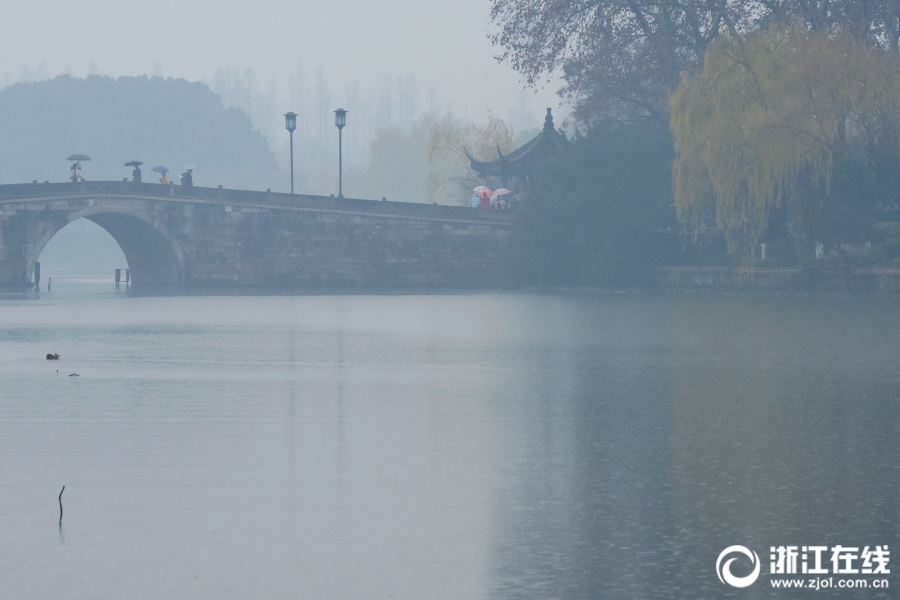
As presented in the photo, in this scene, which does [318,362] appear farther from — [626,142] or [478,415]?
[626,142]

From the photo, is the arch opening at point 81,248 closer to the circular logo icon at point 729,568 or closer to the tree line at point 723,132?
the tree line at point 723,132

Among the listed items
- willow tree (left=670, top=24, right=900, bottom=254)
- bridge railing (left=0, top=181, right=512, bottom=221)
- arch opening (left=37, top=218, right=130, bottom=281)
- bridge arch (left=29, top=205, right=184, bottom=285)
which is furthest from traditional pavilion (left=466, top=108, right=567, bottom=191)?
arch opening (left=37, top=218, right=130, bottom=281)

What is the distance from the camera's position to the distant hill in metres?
130

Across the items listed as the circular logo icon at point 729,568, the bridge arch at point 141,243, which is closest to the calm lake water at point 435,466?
the circular logo icon at point 729,568

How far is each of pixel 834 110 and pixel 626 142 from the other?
8.98 m

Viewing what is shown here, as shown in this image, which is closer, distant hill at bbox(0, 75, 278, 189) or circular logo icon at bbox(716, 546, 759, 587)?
circular logo icon at bbox(716, 546, 759, 587)

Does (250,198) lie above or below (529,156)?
below

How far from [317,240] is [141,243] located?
776 centimetres

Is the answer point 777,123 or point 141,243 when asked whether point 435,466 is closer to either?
point 777,123

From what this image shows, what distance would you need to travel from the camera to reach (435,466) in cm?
990

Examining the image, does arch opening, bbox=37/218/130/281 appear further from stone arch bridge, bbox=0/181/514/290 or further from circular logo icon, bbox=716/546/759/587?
circular logo icon, bbox=716/546/759/587

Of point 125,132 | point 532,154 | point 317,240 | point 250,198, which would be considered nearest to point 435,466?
point 250,198

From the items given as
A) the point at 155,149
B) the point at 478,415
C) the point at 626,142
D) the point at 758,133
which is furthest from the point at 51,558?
the point at 155,149

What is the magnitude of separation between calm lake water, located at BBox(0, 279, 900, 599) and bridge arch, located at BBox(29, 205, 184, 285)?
102 feet
